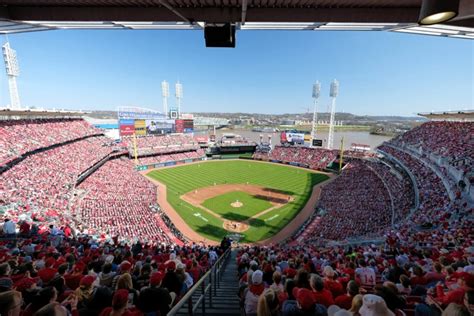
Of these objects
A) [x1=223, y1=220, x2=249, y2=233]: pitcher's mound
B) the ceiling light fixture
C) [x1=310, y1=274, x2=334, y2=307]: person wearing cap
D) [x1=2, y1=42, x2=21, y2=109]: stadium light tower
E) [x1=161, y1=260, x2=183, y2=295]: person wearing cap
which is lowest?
[x1=223, y1=220, x2=249, y2=233]: pitcher's mound

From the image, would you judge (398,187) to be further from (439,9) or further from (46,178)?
(46,178)

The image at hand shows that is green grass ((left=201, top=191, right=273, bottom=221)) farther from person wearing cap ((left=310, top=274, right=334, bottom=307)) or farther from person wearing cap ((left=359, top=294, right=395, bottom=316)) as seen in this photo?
person wearing cap ((left=359, top=294, right=395, bottom=316))

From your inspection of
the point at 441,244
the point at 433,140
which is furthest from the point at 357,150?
the point at 441,244

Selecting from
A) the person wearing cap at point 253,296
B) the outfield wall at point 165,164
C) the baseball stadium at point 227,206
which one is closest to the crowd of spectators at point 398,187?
the baseball stadium at point 227,206

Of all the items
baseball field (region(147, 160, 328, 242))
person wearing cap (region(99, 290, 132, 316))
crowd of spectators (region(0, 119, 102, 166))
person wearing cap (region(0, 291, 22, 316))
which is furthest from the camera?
crowd of spectators (region(0, 119, 102, 166))

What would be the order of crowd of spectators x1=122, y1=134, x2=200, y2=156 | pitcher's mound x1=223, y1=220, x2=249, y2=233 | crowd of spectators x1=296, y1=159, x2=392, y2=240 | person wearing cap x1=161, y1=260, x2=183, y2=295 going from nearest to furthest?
person wearing cap x1=161, y1=260, x2=183, y2=295
crowd of spectators x1=296, y1=159, x2=392, y2=240
pitcher's mound x1=223, y1=220, x2=249, y2=233
crowd of spectators x1=122, y1=134, x2=200, y2=156

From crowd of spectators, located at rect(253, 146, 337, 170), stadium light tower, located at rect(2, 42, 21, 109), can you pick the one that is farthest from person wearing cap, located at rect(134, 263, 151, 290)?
stadium light tower, located at rect(2, 42, 21, 109)

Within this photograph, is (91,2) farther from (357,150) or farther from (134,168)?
(357,150)
